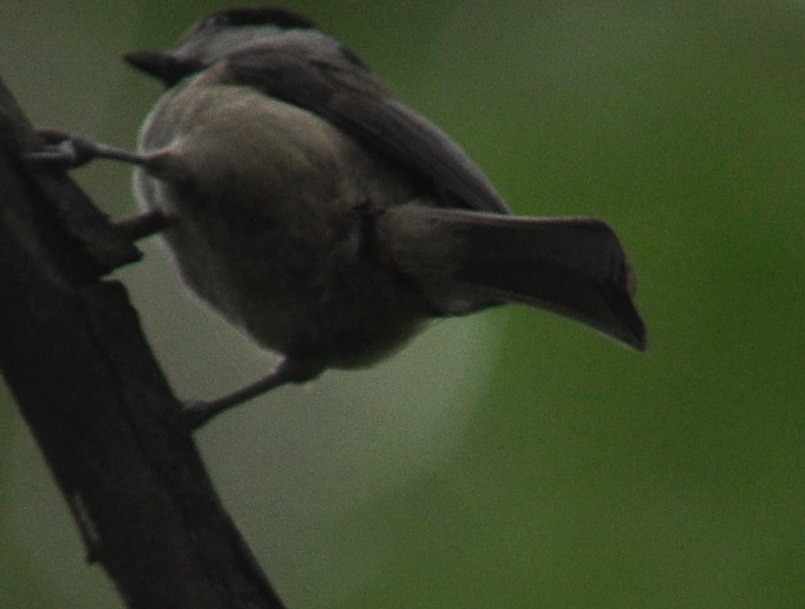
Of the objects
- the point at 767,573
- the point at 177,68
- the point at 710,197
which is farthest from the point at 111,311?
the point at 177,68

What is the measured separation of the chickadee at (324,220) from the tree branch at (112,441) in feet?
2.03

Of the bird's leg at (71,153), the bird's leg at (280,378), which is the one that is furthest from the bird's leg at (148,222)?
the bird's leg at (280,378)

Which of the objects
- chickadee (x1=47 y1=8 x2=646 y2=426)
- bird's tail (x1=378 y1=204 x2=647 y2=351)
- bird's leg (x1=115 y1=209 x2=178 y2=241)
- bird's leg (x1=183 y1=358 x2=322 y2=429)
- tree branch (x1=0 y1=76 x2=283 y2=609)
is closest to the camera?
tree branch (x1=0 y1=76 x2=283 y2=609)

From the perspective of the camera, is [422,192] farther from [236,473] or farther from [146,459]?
[236,473]

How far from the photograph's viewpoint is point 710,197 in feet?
10.2

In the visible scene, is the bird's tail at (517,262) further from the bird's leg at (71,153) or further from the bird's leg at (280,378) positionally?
the bird's leg at (71,153)

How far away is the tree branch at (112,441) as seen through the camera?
235 centimetres

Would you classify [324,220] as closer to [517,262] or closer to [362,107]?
Result: [362,107]

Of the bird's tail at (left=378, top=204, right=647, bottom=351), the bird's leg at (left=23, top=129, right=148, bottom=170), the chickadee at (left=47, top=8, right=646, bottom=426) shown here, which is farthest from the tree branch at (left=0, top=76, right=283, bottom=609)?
the bird's tail at (left=378, top=204, right=647, bottom=351)

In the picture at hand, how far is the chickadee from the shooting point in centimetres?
324

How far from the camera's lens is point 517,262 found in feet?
10.0

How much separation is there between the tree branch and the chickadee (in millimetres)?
620

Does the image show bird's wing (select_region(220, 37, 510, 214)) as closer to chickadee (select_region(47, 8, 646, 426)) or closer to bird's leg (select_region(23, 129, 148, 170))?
chickadee (select_region(47, 8, 646, 426))

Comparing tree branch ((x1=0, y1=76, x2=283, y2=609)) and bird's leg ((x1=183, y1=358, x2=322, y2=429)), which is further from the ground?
tree branch ((x1=0, y1=76, x2=283, y2=609))
